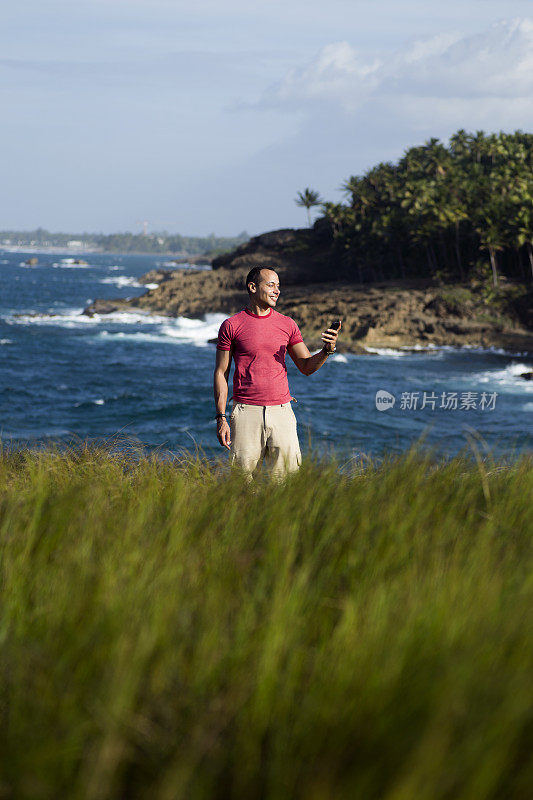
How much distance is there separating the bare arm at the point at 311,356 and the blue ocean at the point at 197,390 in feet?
46.3

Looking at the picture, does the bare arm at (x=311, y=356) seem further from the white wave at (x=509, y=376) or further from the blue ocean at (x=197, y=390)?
the white wave at (x=509, y=376)

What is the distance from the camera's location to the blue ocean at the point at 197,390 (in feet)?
97.2

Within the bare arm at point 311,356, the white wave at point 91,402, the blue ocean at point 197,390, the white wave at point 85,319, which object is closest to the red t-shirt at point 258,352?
the bare arm at point 311,356

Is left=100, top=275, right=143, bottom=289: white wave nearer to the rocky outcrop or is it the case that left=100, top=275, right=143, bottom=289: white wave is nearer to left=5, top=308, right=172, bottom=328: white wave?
left=5, top=308, right=172, bottom=328: white wave

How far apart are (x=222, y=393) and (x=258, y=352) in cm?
40

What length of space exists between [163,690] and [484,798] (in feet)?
2.44

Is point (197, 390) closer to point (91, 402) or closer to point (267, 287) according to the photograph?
point (91, 402)

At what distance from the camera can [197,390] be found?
131 feet

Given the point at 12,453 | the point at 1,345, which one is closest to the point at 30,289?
the point at 1,345

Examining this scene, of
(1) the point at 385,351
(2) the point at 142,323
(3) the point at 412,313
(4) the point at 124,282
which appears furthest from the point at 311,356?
(4) the point at 124,282

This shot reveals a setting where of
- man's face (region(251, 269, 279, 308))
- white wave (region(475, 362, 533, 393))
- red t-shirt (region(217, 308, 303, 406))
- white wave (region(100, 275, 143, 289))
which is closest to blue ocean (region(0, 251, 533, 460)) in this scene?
white wave (region(475, 362, 533, 393))

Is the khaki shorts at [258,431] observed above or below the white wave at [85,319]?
below

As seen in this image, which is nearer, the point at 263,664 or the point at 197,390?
the point at 263,664

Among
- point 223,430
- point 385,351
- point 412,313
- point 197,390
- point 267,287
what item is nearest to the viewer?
point 267,287
